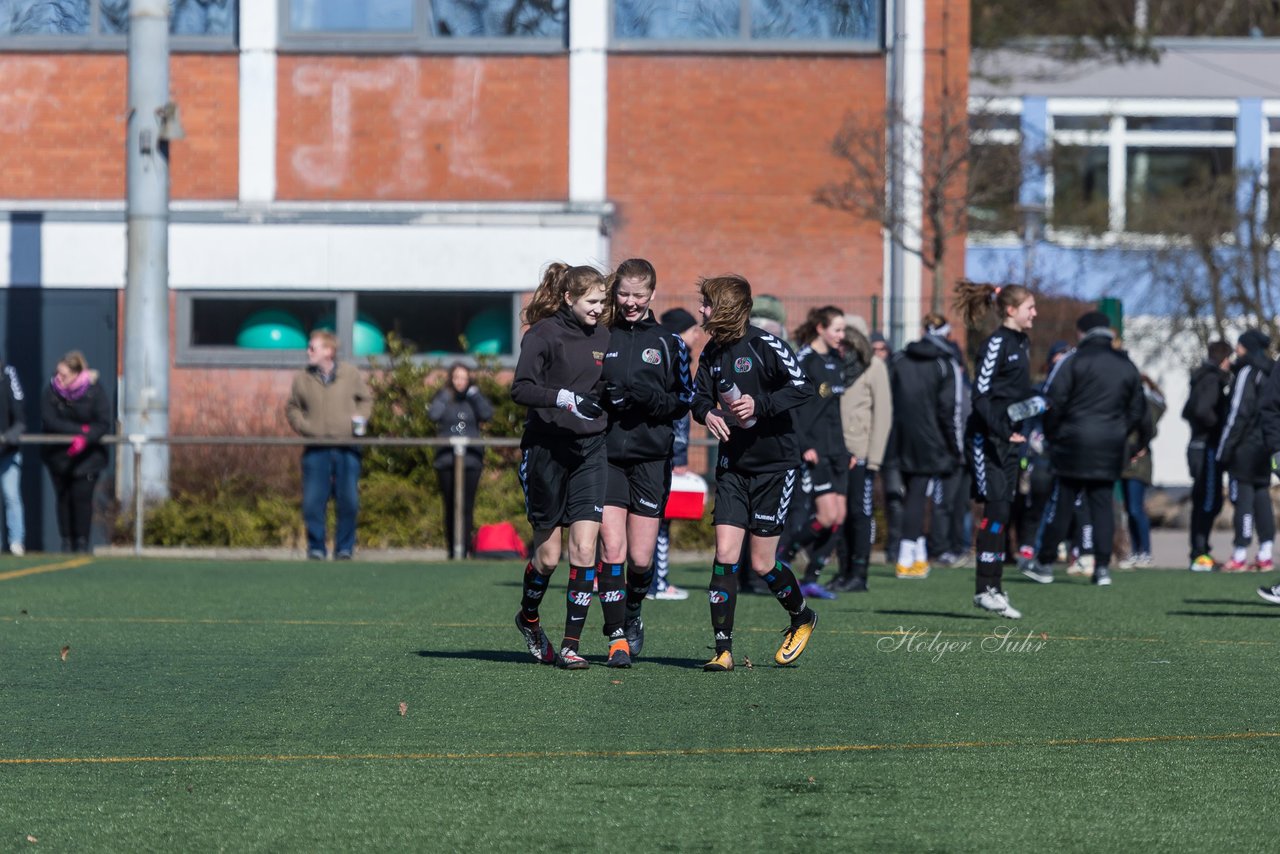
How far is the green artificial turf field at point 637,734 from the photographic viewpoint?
18.9 ft

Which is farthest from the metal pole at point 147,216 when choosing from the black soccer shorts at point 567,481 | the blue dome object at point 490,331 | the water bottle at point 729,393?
the water bottle at point 729,393

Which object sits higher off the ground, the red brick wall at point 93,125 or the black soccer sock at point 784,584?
the red brick wall at point 93,125

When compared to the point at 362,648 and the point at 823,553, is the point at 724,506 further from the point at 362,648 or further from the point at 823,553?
the point at 823,553

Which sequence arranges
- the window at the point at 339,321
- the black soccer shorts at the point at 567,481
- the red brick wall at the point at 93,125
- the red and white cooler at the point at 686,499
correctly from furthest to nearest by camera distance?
the red brick wall at the point at 93,125 < the window at the point at 339,321 < the red and white cooler at the point at 686,499 < the black soccer shorts at the point at 567,481

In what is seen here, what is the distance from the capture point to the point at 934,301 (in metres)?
Result: 21.4

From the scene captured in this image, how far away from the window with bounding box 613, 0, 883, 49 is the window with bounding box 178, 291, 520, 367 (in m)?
3.31

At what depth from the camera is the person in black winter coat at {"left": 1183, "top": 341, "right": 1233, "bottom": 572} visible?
16.6 metres

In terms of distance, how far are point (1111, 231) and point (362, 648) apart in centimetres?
2518

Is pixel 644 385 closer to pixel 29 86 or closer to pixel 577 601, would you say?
pixel 577 601

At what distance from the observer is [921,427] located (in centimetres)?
1553

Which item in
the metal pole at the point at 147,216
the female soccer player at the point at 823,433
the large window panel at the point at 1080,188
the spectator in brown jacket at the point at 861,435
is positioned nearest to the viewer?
the female soccer player at the point at 823,433

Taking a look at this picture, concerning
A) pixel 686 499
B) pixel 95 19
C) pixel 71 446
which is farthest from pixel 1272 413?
pixel 95 19

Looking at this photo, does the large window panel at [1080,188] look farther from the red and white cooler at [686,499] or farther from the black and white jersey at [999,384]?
the black and white jersey at [999,384]

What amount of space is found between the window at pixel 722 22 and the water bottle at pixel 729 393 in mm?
14275
